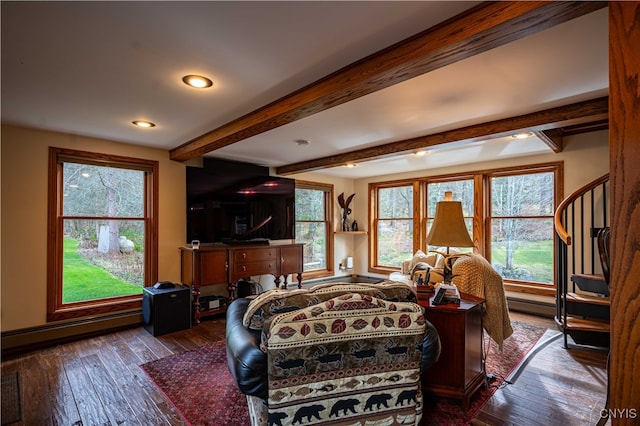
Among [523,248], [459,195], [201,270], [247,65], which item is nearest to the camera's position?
[247,65]

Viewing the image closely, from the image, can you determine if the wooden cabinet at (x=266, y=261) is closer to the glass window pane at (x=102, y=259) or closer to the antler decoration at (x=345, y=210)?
the glass window pane at (x=102, y=259)

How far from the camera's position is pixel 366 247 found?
675 cm

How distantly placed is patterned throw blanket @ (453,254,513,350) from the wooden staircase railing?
3.46 feet

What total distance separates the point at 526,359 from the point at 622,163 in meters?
2.70

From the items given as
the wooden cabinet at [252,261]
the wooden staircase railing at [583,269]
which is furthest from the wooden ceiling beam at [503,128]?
the wooden cabinet at [252,261]

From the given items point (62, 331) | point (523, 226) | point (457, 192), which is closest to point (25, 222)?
point (62, 331)

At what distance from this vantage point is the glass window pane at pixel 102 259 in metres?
3.62

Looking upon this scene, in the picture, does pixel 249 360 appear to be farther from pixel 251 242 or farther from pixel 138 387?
pixel 251 242

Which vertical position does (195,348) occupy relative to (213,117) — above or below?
below

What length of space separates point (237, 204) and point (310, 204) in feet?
6.04

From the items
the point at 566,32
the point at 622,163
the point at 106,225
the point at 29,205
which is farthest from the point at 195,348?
the point at 566,32

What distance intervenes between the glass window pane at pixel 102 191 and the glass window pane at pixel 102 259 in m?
0.13

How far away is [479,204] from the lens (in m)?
5.09

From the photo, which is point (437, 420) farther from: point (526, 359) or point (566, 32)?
point (566, 32)
